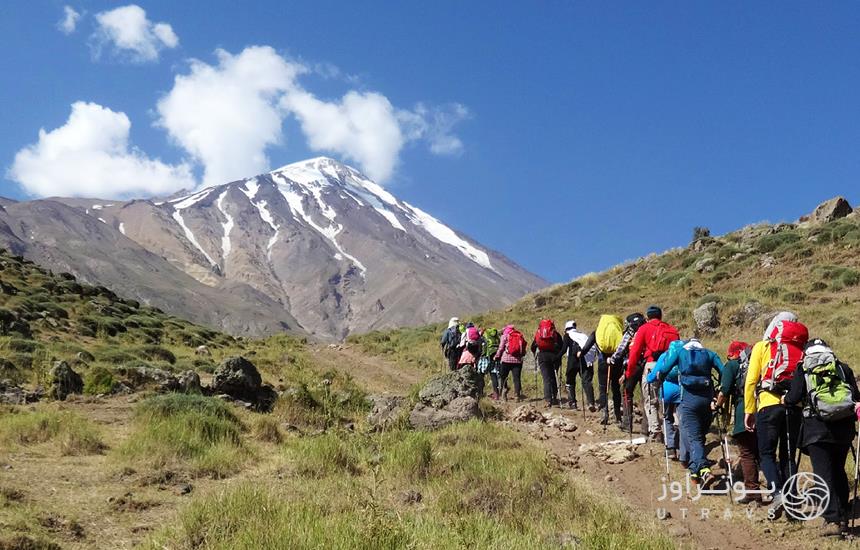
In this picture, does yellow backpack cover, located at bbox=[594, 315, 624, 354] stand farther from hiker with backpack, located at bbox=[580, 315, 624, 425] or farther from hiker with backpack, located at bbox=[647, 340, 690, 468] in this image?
hiker with backpack, located at bbox=[647, 340, 690, 468]

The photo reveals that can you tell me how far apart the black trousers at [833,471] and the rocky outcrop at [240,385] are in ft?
29.7

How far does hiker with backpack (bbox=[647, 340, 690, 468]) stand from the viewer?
786 cm

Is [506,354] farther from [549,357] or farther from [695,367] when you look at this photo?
[695,367]

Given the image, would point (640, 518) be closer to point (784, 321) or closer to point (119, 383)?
point (784, 321)

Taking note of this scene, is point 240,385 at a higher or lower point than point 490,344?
A: lower

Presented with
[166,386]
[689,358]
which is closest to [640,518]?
[689,358]

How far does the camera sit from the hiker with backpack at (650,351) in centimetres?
898

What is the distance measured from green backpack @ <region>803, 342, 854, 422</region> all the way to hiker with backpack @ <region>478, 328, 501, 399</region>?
969 centimetres

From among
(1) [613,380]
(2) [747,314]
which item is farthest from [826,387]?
(2) [747,314]

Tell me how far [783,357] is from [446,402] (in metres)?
6.80

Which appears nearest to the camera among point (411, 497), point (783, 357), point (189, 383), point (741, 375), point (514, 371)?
point (783, 357)

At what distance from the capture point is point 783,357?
610 centimetres

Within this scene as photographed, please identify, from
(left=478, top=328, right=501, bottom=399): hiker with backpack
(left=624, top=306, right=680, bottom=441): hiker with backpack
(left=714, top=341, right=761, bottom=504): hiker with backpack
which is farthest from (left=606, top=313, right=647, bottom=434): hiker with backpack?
(left=478, top=328, right=501, bottom=399): hiker with backpack

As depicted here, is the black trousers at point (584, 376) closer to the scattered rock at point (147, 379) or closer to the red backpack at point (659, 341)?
the red backpack at point (659, 341)
